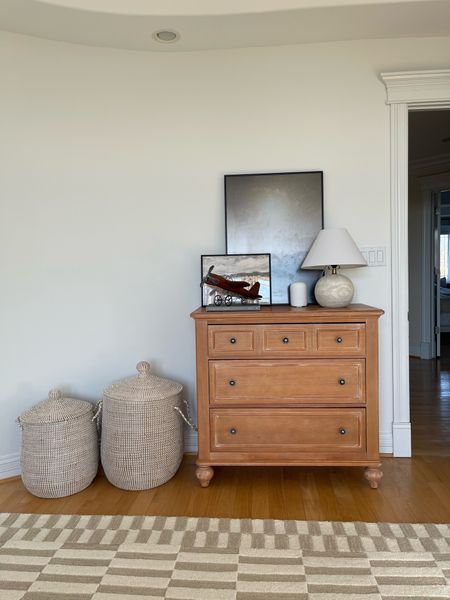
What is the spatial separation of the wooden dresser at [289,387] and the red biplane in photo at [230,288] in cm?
20

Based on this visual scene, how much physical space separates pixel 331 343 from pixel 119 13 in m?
1.99

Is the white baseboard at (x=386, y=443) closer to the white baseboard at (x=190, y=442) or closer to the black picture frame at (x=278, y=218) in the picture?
the black picture frame at (x=278, y=218)

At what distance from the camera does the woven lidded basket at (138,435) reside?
2.32 meters

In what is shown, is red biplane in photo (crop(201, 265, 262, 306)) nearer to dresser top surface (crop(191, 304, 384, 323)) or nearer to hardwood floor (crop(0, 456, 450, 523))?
dresser top surface (crop(191, 304, 384, 323))

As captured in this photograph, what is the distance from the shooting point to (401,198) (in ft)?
8.61

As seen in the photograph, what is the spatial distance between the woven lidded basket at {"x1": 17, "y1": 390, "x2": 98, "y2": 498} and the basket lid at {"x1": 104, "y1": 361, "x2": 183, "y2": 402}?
227 mm

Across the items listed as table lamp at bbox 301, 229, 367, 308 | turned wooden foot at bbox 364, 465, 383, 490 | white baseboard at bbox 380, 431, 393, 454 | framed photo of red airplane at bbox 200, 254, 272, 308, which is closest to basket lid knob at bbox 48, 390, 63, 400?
framed photo of red airplane at bbox 200, 254, 272, 308

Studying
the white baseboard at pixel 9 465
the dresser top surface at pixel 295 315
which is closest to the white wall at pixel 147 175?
the white baseboard at pixel 9 465

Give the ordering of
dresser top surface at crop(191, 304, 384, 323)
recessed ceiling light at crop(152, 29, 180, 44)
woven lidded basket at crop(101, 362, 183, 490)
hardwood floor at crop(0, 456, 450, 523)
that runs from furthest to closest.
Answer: recessed ceiling light at crop(152, 29, 180, 44)
woven lidded basket at crop(101, 362, 183, 490)
dresser top surface at crop(191, 304, 384, 323)
hardwood floor at crop(0, 456, 450, 523)

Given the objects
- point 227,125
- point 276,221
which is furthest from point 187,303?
point 227,125

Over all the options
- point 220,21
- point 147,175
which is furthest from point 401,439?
point 220,21

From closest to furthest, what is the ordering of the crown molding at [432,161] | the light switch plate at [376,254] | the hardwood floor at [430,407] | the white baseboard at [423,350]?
the light switch plate at [376,254] < the hardwood floor at [430,407] < the crown molding at [432,161] < the white baseboard at [423,350]

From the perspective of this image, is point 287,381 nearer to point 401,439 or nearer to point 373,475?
point 373,475

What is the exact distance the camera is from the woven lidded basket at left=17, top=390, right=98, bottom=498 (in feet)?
7.48
